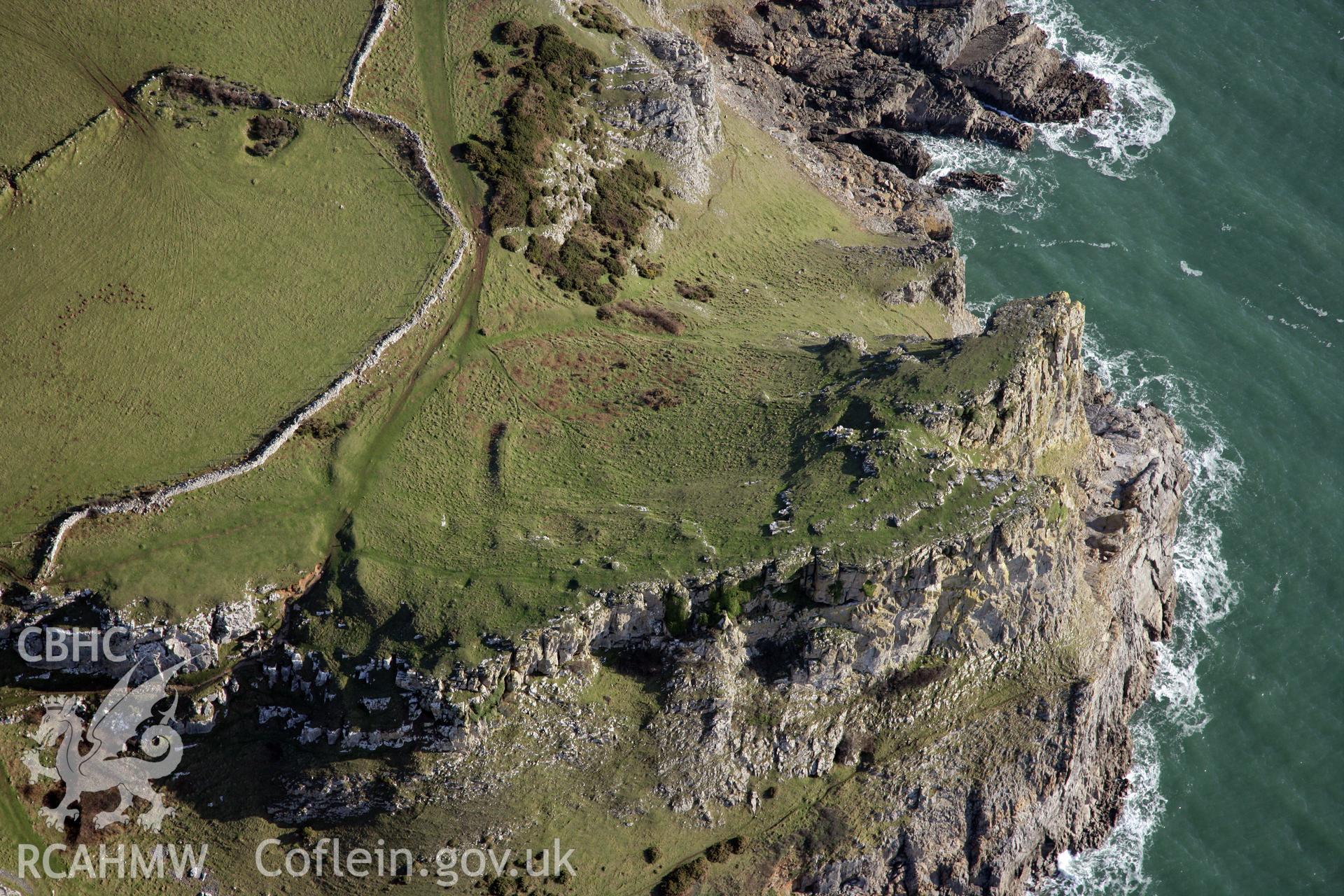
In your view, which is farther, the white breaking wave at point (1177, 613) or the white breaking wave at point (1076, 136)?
the white breaking wave at point (1076, 136)

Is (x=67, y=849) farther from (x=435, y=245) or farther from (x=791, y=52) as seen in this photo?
(x=791, y=52)

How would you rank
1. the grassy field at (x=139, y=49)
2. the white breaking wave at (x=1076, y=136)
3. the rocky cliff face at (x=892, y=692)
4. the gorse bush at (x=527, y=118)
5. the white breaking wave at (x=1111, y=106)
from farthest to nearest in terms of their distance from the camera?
the white breaking wave at (x=1111, y=106) < the white breaking wave at (x=1076, y=136) < the gorse bush at (x=527, y=118) < the grassy field at (x=139, y=49) < the rocky cliff face at (x=892, y=692)

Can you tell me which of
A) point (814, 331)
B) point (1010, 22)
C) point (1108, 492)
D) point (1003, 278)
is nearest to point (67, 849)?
point (814, 331)

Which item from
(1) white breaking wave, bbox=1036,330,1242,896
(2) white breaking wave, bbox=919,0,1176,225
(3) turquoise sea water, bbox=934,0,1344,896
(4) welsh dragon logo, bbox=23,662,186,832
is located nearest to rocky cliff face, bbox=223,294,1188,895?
(1) white breaking wave, bbox=1036,330,1242,896

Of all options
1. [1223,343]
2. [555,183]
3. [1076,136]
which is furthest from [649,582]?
[1076,136]

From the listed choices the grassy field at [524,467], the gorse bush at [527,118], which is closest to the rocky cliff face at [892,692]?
the grassy field at [524,467]

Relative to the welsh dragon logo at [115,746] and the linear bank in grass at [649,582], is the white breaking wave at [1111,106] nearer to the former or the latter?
the linear bank in grass at [649,582]

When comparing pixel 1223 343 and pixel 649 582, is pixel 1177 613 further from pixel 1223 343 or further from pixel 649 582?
pixel 649 582
